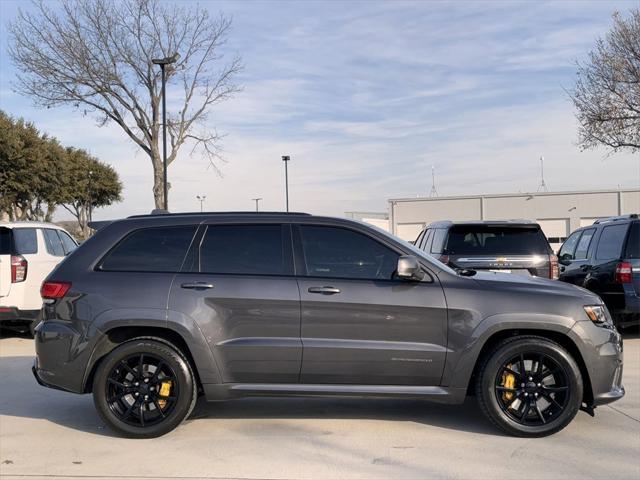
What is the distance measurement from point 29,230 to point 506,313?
7804 millimetres

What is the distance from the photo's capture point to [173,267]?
5312 millimetres

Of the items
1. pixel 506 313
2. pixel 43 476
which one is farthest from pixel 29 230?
pixel 506 313

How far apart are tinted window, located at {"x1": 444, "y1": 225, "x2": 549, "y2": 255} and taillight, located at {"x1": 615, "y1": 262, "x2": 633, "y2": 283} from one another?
1056mm

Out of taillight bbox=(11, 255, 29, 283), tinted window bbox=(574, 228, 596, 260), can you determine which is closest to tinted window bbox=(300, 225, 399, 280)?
taillight bbox=(11, 255, 29, 283)

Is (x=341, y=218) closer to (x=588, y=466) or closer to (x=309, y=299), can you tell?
(x=309, y=299)

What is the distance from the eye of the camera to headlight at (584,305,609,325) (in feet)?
16.8

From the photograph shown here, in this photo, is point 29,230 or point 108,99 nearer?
point 29,230

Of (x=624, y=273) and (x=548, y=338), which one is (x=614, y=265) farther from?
(x=548, y=338)

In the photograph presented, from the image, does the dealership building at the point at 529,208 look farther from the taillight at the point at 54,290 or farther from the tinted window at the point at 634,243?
the taillight at the point at 54,290

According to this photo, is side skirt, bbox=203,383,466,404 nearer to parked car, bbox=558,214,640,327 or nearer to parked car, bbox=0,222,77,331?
parked car, bbox=558,214,640,327

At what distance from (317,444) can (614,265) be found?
604 cm

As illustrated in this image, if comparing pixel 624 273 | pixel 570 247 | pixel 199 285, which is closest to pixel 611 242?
pixel 624 273

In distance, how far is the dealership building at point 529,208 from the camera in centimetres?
4566

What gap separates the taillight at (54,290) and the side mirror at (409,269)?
2.71m
